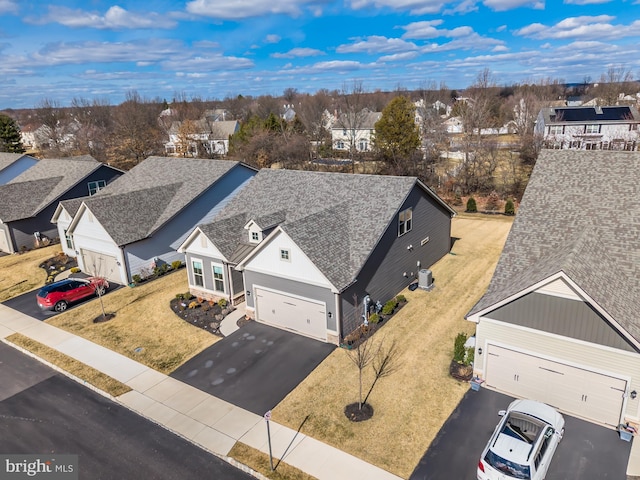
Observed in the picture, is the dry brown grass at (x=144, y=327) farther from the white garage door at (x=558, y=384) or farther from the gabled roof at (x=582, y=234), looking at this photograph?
the gabled roof at (x=582, y=234)

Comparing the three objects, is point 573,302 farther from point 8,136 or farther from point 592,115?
point 8,136

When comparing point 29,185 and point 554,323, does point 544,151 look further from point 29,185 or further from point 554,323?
point 29,185


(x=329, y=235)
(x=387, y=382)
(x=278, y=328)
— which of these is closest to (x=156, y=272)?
(x=278, y=328)

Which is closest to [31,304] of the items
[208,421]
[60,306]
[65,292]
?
[60,306]

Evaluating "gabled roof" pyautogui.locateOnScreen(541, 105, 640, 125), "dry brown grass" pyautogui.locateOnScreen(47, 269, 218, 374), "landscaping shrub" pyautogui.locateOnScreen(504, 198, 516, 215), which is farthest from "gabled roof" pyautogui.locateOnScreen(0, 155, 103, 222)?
"gabled roof" pyautogui.locateOnScreen(541, 105, 640, 125)

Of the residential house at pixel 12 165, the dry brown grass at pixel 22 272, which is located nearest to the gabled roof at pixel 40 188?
the dry brown grass at pixel 22 272

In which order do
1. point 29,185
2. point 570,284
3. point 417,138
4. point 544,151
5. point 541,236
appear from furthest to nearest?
point 417,138
point 29,185
point 544,151
point 541,236
point 570,284
